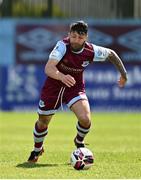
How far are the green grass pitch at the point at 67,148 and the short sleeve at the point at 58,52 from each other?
1.61 m

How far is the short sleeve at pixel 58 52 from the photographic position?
11367mm

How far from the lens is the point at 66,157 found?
42.6ft

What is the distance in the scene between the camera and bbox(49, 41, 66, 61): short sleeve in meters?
11.4

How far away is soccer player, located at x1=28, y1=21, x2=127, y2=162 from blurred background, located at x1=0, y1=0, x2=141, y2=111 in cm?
1758

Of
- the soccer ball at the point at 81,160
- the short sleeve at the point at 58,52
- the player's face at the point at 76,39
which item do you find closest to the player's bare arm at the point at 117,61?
the player's face at the point at 76,39

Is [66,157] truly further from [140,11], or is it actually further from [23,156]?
[140,11]

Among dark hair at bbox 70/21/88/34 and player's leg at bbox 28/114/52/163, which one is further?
player's leg at bbox 28/114/52/163

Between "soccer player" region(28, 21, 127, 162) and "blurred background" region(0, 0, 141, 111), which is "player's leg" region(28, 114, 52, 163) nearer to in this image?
"soccer player" region(28, 21, 127, 162)

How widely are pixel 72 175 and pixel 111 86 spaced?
64.0 ft

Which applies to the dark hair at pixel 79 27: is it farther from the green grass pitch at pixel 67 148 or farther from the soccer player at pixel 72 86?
the green grass pitch at pixel 67 148

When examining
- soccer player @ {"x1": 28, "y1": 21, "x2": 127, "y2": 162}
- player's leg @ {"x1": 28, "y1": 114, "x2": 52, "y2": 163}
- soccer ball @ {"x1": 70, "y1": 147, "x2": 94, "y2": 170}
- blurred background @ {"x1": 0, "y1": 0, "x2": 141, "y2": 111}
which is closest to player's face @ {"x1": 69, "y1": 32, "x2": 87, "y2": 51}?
soccer player @ {"x1": 28, "y1": 21, "x2": 127, "y2": 162}

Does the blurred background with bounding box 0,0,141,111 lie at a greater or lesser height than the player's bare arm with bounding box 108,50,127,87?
lesser

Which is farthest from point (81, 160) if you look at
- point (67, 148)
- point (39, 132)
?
point (67, 148)

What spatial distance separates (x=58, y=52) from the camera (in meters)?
11.5
